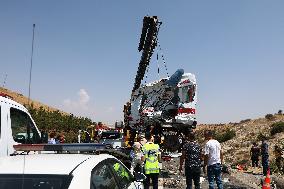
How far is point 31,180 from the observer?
14.7ft

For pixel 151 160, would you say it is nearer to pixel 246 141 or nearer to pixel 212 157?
Result: pixel 212 157

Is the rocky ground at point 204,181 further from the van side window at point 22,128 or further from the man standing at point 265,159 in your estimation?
the van side window at point 22,128

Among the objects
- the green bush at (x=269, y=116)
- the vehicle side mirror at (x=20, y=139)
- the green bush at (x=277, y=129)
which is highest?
the green bush at (x=269, y=116)

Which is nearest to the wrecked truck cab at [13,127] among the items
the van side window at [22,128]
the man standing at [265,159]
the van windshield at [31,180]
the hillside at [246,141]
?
the van side window at [22,128]

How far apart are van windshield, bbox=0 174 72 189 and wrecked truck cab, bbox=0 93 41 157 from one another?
2.65 m

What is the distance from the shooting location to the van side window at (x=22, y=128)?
777 centimetres

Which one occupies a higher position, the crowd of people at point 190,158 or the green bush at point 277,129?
the green bush at point 277,129

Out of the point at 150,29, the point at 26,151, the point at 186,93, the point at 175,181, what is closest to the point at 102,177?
the point at 26,151

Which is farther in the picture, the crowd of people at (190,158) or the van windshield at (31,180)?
the crowd of people at (190,158)

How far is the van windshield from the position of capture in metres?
4.39

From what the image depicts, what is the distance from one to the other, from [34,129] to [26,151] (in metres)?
2.60

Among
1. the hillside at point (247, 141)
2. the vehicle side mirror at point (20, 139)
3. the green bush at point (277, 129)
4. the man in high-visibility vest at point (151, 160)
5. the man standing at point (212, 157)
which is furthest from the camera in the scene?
the green bush at point (277, 129)

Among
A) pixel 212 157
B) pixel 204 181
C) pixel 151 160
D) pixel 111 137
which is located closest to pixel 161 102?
pixel 111 137

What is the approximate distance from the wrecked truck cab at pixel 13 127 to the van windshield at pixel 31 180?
265cm
